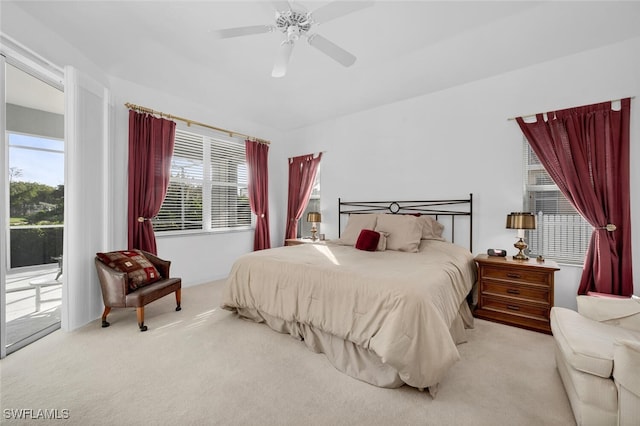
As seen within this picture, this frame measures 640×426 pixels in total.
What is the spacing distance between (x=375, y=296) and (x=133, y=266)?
2600 millimetres

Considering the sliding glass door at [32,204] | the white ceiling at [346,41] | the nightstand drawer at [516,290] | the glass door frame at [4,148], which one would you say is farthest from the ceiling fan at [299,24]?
the nightstand drawer at [516,290]

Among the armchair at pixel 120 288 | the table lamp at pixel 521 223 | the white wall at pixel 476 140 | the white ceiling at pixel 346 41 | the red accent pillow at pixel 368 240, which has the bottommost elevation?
the armchair at pixel 120 288

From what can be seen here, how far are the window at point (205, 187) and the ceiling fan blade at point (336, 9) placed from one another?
3.06 meters

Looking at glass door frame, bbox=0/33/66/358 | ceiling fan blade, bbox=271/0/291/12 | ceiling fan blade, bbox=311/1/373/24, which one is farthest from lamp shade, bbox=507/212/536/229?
glass door frame, bbox=0/33/66/358

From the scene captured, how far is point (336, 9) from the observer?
6.22 feet

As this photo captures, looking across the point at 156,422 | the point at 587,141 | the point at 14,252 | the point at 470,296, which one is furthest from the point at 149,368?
the point at 587,141

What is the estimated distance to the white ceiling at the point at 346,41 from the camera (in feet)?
7.45

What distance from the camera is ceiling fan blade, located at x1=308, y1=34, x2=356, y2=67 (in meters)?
2.16

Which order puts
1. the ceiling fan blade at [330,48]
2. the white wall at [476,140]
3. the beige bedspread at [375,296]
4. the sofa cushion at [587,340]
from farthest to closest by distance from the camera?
the white wall at [476,140] < the ceiling fan blade at [330,48] < the beige bedspread at [375,296] < the sofa cushion at [587,340]

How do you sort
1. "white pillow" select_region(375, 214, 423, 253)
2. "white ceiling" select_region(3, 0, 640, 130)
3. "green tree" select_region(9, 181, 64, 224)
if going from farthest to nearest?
"white pillow" select_region(375, 214, 423, 253) < "green tree" select_region(9, 181, 64, 224) < "white ceiling" select_region(3, 0, 640, 130)

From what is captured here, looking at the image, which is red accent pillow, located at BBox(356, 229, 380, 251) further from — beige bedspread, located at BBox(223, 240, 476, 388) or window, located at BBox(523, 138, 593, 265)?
window, located at BBox(523, 138, 593, 265)

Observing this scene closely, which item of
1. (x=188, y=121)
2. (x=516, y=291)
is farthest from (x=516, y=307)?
(x=188, y=121)

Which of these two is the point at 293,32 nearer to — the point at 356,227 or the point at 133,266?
the point at 356,227

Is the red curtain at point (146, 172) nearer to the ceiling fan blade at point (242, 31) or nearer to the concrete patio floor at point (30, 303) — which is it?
the concrete patio floor at point (30, 303)
